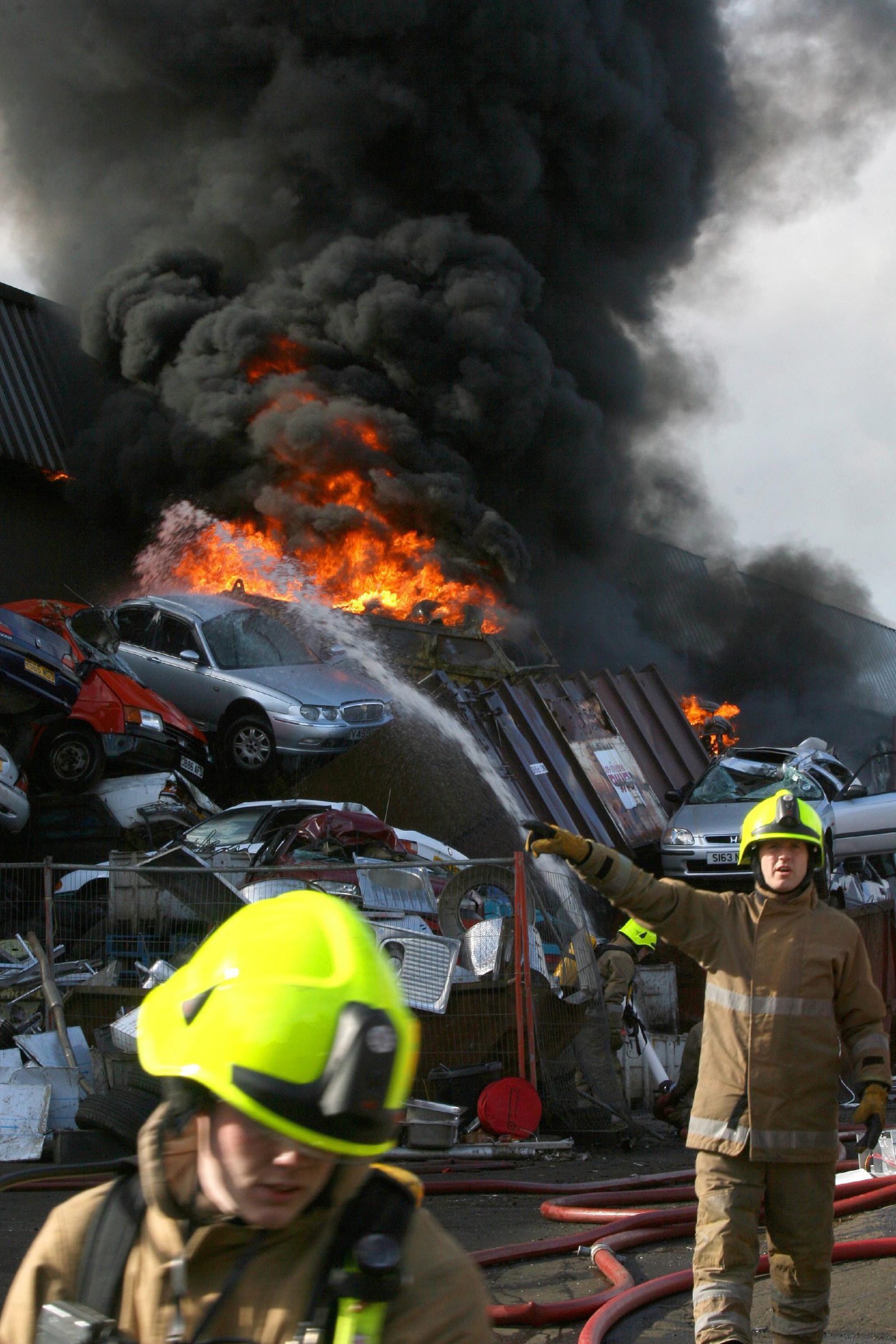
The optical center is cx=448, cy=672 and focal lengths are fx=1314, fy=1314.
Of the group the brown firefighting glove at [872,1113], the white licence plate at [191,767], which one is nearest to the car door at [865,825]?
the white licence plate at [191,767]

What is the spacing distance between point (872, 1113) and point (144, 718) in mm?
9430

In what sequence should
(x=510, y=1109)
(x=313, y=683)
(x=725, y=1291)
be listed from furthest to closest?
(x=313, y=683) < (x=510, y=1109) < (x=725, y=1291)

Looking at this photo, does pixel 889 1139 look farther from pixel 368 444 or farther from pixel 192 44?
pixel 192 44

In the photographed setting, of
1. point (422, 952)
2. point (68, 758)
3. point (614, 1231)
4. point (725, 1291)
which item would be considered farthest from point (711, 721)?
point (725, 1291)

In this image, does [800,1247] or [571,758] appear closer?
[800,1247]

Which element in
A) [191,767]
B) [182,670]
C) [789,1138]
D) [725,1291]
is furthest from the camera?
[182,670]

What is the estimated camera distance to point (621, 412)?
23.9 metres

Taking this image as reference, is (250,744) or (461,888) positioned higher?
(250,744)

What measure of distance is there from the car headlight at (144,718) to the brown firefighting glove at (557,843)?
888 centimetres

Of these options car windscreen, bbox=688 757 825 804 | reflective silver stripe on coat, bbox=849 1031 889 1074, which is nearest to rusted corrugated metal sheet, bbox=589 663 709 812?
Result: car windscreen, bbox=688 757 825 804

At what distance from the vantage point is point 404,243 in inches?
840

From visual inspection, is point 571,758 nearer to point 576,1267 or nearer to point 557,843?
point 576,1267

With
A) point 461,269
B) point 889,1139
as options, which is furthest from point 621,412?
point 889,1139

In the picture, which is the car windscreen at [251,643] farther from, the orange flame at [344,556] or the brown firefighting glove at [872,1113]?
the brown firefighting glove at [872,1113]
